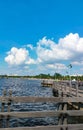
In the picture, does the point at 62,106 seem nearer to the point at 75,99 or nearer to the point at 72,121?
the point at 75,99

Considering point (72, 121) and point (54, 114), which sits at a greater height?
point (54, 114)

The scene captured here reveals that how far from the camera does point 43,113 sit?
763cm

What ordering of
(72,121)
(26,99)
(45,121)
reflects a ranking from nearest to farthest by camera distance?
(26,99), (72,121), (45,121)

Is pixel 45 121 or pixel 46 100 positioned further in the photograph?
pixel 45 121

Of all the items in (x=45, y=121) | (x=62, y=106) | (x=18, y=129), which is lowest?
(x=45, y=121)

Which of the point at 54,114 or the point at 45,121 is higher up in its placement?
the point at 54,114

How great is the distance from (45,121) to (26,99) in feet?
47.2

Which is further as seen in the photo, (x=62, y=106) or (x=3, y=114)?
(x=62, y=106)

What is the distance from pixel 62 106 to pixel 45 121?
14083 millimetres


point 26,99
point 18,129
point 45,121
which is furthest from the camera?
point 45,121

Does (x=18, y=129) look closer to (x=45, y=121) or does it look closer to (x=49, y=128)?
(x=49, y=128)

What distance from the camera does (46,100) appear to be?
7867 millimetres

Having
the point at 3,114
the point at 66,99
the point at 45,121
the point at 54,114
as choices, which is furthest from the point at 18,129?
the point at 45,121

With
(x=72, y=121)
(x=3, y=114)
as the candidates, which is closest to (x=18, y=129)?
(x=3, y=114)
